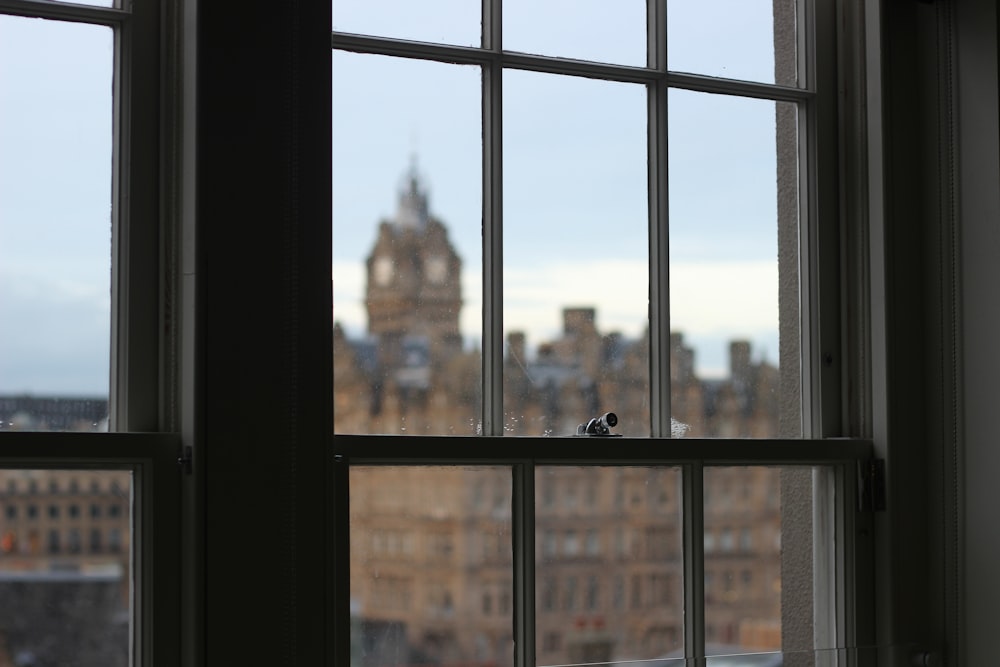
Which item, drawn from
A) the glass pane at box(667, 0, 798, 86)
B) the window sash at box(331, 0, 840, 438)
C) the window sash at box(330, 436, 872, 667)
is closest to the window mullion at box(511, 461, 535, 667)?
the window sash at box(330, 436, 872, 667)

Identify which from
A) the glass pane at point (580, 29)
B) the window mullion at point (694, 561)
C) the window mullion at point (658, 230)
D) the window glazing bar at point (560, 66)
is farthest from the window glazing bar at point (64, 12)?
the window mullion at point (694, 561)

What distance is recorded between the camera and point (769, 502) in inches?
81.7

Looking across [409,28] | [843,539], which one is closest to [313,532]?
[409,28]

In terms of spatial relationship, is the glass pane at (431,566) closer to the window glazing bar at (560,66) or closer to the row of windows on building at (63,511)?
the row of windows on building at (63,511)

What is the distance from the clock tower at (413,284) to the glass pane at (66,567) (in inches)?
17.9

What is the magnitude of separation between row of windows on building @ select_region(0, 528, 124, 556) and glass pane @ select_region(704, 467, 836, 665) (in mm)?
980

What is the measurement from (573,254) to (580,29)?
0.39 metres

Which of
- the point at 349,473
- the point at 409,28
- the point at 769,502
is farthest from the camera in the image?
the point at 769,502

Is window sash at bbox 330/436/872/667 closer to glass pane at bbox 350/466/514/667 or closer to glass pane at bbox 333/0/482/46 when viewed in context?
glass pane at bbox 350/466/514/667

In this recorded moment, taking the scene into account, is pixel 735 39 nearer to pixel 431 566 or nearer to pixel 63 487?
pixel 431 566

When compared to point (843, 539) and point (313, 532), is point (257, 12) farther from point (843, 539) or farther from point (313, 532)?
point (843, 539)

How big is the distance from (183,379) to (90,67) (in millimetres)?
469

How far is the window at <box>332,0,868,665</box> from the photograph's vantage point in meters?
1.83

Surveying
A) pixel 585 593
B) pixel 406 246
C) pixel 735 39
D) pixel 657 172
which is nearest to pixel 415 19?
pixel 406 246
